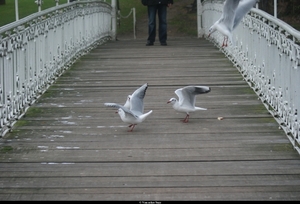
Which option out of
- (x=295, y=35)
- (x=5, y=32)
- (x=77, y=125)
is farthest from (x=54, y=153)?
(x=295, y=35)

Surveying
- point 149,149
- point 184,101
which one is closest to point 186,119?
point 184,101

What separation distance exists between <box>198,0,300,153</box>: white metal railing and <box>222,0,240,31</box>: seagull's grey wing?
4.04 ft

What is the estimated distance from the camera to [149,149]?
695 cm

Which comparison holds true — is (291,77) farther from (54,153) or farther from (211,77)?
(211,77)

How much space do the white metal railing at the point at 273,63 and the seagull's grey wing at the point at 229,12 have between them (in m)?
1.23

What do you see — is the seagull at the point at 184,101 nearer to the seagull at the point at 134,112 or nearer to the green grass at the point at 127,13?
the seagull at the point at 134,112

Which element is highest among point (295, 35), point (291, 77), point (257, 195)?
point (295, 35)

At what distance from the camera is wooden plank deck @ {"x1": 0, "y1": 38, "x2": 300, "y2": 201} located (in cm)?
571

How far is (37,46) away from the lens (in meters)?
9.61

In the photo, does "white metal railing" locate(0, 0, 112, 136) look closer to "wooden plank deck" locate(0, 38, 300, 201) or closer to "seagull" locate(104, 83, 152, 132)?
"wooden plank deck" locate(0, 38, 300, 201)

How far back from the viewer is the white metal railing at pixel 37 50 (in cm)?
772

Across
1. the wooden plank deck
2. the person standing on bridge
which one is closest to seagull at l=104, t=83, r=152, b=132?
the wooden plank deck

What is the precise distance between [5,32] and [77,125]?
55.3 inches

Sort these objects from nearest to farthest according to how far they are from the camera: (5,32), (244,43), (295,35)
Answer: (295,35), (5,32), (244,43)
